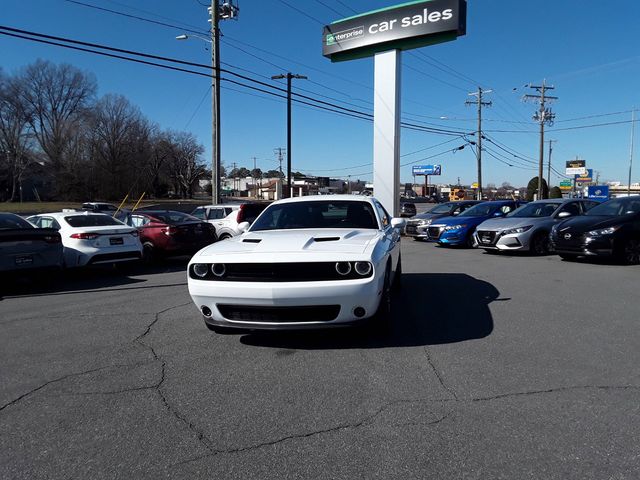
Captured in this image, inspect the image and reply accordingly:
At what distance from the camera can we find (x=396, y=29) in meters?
20.9

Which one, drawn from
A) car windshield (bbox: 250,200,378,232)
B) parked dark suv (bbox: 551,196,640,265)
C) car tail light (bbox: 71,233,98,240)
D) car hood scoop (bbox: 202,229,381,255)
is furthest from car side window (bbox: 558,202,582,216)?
car tail light (bbox: 71,233,98,240)

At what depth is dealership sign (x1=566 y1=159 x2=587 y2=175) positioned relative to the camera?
5851cm

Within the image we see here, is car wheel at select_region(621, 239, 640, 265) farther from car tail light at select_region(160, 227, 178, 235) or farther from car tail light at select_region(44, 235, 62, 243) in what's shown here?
car tail light at select_region(44, 235, 62, 243)

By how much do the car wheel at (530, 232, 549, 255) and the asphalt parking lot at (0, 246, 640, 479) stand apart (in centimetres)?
630

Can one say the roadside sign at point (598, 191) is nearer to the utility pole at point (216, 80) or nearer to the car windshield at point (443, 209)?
the car windshield at point (443, 209)

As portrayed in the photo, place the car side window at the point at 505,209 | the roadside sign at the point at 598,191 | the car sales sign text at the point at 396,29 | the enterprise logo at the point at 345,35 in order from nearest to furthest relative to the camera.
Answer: the car side window at the point at 505,209
the car sales sign text at the point at 396,29
the enterprise logo at the point at 345,35
the roadside sign at the point at 598,191

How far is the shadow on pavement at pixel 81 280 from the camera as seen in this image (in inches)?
344

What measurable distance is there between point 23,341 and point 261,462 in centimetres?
392

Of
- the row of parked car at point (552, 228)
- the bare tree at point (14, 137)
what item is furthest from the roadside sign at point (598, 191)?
the bare tree at point (14, 137)

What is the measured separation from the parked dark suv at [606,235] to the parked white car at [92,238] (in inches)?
384

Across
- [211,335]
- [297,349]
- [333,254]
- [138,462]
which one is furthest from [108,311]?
[138,462]

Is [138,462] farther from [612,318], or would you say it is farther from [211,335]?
[612,318]

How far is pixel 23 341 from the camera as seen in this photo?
5453 mm

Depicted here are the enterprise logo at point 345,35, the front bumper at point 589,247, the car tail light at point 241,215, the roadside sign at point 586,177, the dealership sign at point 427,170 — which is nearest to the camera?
the front bumper at point 589,247
